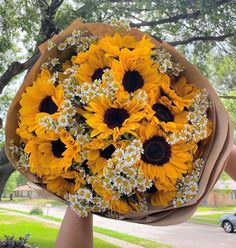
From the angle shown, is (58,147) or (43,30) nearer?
(58,147)

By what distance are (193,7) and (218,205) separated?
2889cm

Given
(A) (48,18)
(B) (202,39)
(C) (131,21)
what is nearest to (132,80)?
(C) (131,21)

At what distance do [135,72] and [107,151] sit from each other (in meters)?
0.21

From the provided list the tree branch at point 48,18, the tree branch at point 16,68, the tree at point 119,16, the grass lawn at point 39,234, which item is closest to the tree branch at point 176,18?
the tree at point 119,16

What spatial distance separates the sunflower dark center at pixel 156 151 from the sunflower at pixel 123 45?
220 millimetres

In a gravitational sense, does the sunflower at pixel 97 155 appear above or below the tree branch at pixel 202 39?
below

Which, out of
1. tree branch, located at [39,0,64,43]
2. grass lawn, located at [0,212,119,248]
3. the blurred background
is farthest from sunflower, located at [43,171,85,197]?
grass lawn, located at [0,212,119,248]

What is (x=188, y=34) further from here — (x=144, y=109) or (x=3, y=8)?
(x=144, y=109)

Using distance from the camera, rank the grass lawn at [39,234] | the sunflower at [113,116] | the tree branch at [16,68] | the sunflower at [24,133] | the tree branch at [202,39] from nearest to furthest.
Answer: the sunflower at [113,116] < the sunflower at [24,133] < the tree branch at [16,68] < the tree branch at [202,39] < the grass lawn at [39,234]

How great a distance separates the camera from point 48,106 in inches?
35.3

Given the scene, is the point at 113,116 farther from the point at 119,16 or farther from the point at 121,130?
the point at 119,16

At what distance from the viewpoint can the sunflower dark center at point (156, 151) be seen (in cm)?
80

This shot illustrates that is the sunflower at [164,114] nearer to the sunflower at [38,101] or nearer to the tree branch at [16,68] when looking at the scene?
the sunflower at [38,101]

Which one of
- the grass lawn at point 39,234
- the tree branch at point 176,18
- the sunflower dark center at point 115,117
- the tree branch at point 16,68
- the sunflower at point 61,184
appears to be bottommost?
the grass lawn at point 39,234
